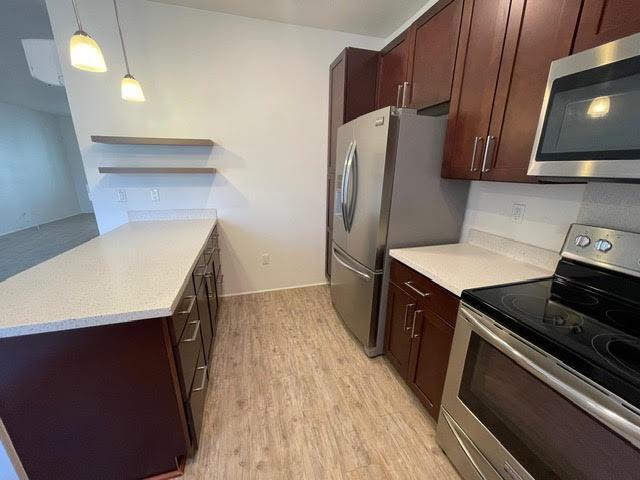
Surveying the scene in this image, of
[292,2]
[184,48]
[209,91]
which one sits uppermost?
[292,2]

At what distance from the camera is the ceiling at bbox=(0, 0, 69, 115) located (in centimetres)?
216

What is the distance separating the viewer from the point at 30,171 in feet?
19.7

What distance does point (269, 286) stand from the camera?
10.1 feet

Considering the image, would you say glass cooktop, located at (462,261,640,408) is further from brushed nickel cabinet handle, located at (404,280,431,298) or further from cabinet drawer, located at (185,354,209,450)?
cabinet drawer, located at (185,354,209,450)

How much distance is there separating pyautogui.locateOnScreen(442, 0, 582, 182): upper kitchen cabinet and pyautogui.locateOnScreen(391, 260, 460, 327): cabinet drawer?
64 centimetres

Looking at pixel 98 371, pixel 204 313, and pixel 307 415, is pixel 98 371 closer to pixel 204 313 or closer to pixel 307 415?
pixel 204 313

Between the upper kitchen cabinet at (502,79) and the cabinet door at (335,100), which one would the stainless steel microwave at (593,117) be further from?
the cabinet door at (335,100)

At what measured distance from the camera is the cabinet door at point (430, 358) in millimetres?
1292

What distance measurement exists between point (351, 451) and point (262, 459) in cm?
46

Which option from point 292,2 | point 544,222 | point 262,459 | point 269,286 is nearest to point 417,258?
point 544,222

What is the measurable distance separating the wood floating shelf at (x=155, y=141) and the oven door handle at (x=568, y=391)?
2.49m

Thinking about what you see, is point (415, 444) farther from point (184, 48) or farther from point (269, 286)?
point (184, 48)

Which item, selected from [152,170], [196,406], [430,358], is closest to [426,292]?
[430,358]

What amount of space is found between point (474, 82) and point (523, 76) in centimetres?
28
